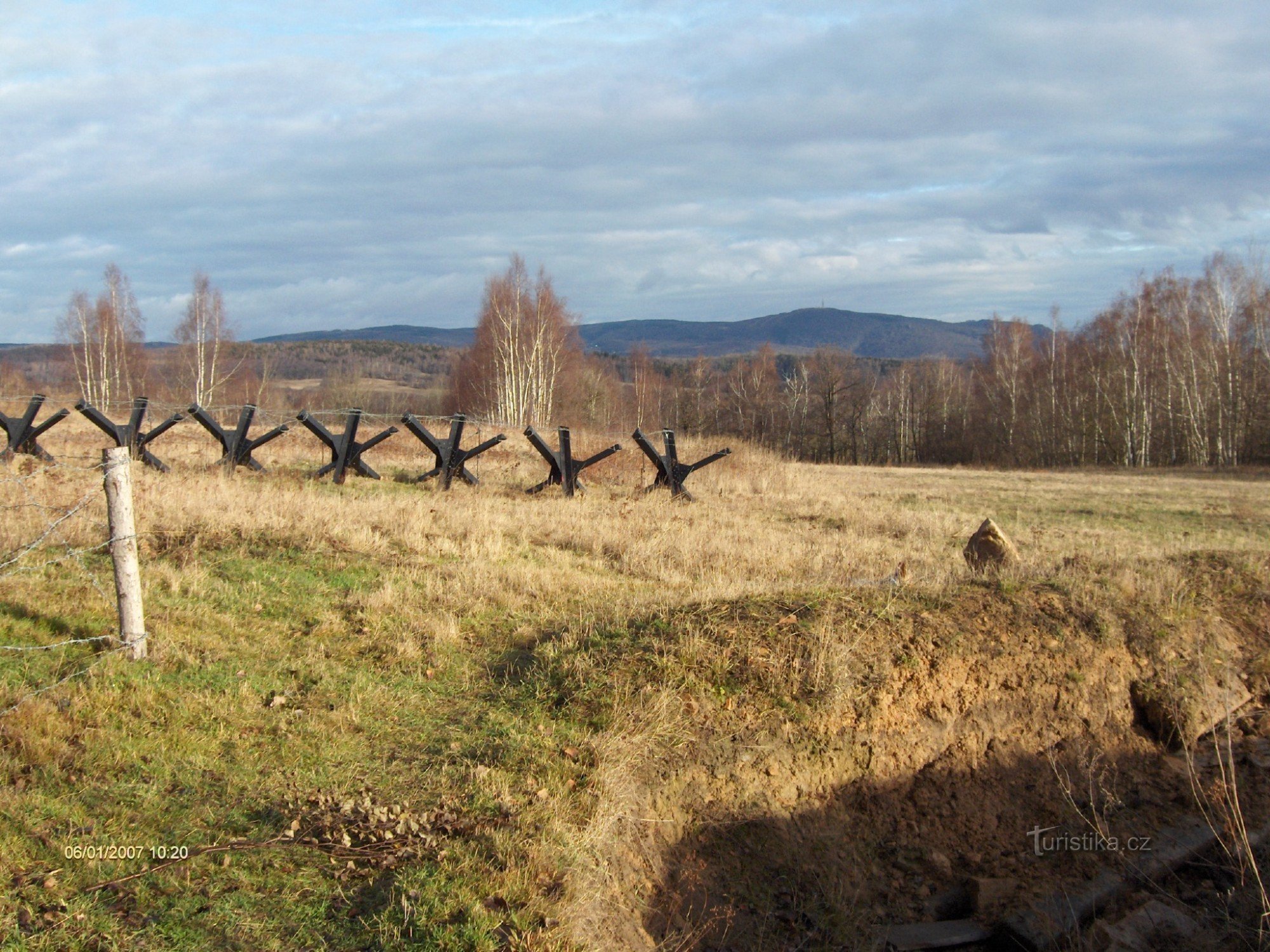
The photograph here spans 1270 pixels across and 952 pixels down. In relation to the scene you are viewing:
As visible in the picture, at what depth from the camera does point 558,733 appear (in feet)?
17.2

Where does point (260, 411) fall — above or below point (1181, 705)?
above

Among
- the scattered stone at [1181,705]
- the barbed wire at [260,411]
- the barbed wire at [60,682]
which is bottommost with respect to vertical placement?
the scattered stone at [1181,705]

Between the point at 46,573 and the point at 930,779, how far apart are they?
691 centimetres

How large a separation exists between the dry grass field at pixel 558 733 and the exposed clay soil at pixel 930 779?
0.02 m

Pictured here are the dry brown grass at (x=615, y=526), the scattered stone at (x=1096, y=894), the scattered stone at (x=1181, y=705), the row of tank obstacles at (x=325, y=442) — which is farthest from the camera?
the row of tank obstacles at (x=325, y=442)

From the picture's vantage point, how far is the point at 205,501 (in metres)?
9.98

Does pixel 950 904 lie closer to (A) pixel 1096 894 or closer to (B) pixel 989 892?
(B) pixel 989 892

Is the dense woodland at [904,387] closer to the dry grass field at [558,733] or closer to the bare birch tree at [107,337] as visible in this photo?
the bare birch tree at [107,337]

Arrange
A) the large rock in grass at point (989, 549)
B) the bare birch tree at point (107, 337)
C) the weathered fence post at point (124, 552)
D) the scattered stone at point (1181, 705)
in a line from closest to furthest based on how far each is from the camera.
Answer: the weathered fence post at point (124, 552) → the scattered stone at point (1181, 705) → the large rock in grass at point (989, 549) → the bare birch tree at point (107, 337)

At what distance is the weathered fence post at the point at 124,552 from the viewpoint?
558cm

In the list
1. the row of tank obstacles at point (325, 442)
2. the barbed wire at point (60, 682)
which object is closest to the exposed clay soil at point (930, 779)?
the barbed wire at point (60, 682)

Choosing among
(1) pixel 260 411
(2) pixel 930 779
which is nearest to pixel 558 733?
(2) pixel 930 779

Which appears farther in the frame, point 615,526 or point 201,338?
point 201,338

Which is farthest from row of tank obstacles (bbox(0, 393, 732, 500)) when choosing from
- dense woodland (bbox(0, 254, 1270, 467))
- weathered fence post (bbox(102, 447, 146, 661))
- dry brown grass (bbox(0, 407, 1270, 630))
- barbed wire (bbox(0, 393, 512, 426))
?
dense woodland (bbox(0, 254, 1270, 467))
